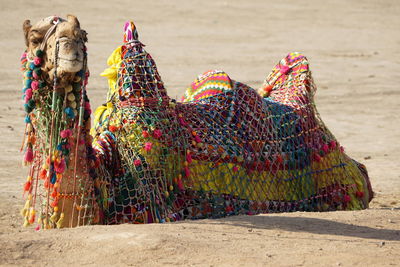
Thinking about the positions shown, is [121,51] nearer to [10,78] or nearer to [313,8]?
[10,78]

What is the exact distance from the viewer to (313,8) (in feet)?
84.5

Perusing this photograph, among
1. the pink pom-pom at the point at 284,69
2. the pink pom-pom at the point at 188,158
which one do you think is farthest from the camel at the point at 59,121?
the pink pom-pom at the point at 284,69

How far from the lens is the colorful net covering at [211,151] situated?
673cm

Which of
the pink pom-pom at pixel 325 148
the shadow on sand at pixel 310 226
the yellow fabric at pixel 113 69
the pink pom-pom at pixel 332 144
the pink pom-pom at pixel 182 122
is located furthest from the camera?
the pink pom-pom at pixel 332 144

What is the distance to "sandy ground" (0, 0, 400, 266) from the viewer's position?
5.51 meters

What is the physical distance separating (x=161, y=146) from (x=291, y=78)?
2.41m

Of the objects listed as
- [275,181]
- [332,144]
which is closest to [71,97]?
[275,181]

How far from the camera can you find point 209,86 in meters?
7.89

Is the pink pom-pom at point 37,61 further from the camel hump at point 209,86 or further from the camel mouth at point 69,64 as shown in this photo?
the camel hump at point 209,86

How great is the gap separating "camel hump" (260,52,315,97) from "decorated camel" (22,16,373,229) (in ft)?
0.04

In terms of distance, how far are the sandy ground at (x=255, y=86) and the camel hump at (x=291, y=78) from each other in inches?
56.0

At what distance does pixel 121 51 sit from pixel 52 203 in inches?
55.1

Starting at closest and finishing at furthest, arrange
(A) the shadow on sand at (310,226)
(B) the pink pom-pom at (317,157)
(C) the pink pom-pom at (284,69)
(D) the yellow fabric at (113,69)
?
(A) the shadow on sand at (310,226) < (D) the yellow fabric at (113,69) < (B) the pink pom-pom at (317,157) < (C) the pink pom-pom at (284,69)

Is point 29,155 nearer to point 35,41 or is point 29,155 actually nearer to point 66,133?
point 66,133
